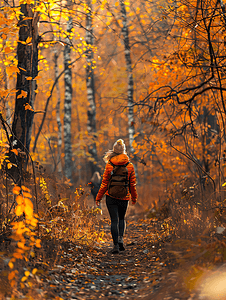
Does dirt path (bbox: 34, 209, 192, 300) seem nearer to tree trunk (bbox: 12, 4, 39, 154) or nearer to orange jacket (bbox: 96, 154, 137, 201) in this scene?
orange jacket (bbox: 96, 154, 137, 201)

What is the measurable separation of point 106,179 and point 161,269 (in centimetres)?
187

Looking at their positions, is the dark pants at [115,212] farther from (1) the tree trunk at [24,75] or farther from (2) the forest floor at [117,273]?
(1) the tree trunk at [24,75]

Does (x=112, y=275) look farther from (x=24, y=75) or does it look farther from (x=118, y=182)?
(x=24, y=75)

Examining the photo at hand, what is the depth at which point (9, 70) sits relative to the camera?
137 inches

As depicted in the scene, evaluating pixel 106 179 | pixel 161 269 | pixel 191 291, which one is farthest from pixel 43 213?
pixel 191 291

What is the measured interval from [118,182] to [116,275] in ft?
5.17

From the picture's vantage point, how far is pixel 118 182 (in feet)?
16.5

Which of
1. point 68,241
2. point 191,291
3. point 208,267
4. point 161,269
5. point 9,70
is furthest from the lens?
point 68,241

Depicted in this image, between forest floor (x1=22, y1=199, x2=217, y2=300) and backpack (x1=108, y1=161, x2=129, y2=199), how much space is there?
106 centimetres

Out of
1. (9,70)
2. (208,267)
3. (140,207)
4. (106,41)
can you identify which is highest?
(106,41)

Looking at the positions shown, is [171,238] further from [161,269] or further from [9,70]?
[9,70]

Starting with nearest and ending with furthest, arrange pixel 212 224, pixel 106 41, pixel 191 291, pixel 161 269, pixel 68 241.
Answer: pixel 191 291
pixel 161 269
pixel 212 224
pixel 68 241
pixel 106 41

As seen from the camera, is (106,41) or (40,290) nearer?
(40,290)

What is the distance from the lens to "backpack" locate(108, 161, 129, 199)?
5.02 meters
